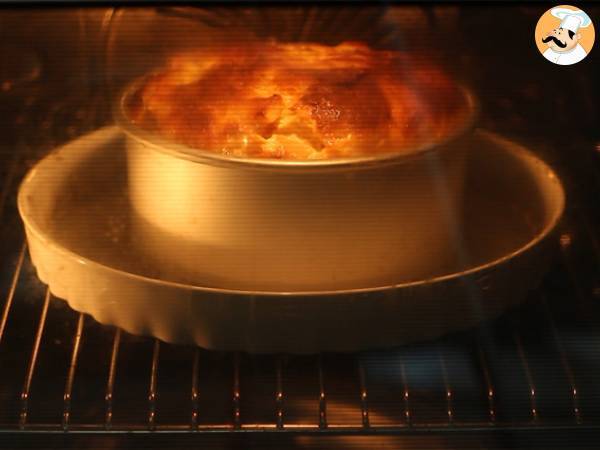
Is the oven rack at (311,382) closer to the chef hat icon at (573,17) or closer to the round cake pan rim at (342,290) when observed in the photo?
the round cake pan rim at (342,290)

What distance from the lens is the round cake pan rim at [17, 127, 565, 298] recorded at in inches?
25.6

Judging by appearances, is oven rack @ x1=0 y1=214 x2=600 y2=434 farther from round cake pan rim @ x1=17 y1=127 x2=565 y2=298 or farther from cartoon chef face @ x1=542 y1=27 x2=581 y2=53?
cartoon chef face @ x1=542 y1=27 x2=581 y2=53

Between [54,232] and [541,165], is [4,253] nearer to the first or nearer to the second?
[54,232]

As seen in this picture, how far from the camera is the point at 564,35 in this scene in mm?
644

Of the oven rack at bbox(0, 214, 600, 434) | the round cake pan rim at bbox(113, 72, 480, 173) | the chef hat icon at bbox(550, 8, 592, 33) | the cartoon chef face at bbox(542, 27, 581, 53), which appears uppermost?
the chef hat icon at bbox(550, 8, 592, 33)

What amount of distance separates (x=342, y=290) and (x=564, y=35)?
27 centimetres

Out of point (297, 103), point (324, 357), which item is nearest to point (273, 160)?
point (297, 103)

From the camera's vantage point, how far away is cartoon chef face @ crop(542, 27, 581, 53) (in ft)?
2.09

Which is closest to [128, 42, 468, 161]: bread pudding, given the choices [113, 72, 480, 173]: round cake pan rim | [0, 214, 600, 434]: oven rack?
[113, 72, 480, 173]: round cake pan rim

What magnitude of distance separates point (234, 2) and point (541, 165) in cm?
31

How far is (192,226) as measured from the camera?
2.23 feet

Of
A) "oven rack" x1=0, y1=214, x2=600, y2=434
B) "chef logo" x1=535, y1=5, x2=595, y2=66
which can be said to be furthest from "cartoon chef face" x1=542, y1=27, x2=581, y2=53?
"oven rack" x1=0, y1=214, x2=600, y2=434

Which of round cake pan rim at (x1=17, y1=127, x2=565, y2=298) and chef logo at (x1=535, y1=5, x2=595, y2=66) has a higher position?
chef logo at (x1=535, y1=5, x2=595, y2=66)

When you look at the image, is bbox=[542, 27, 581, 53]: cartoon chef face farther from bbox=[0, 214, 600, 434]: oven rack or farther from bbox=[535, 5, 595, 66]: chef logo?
bbox=[0, 214, 600, 434]: oven rack
